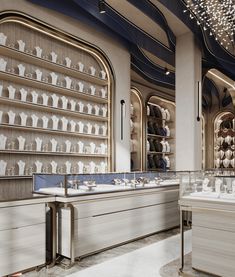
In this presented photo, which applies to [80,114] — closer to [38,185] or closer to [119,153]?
[119,153]

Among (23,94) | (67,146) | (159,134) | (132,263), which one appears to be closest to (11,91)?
(23,94)

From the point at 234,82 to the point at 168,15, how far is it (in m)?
4.61

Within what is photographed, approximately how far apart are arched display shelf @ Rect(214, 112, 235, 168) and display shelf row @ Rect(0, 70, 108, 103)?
699 centimetres

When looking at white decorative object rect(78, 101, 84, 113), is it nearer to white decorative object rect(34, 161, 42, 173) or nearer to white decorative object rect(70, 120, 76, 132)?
white decorative object rect(70, 120, 76, 132)

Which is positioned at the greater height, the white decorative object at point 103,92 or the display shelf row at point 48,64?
the display shelf row at point 48,64

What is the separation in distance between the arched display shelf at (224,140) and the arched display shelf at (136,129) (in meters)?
4.55

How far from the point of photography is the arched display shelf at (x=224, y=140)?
11414mm

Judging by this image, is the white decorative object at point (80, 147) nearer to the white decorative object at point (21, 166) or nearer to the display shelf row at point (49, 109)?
the display shelf row at point (49, 109)

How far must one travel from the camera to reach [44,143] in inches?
198

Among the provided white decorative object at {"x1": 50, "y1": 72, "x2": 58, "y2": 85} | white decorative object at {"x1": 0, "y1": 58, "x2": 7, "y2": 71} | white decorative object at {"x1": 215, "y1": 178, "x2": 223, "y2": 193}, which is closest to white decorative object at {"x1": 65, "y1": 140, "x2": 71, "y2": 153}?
white decorative object at {"x1": 50, "y1": 72, "x2": 58, "y2": 85}

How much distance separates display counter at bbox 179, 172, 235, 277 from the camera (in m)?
3.01

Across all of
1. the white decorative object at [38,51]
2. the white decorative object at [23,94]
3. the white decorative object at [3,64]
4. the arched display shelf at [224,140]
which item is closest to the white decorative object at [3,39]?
the white decorative object at [3,64]

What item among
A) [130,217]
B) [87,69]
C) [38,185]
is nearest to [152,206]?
[130,217]

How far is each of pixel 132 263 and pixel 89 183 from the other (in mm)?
1068
